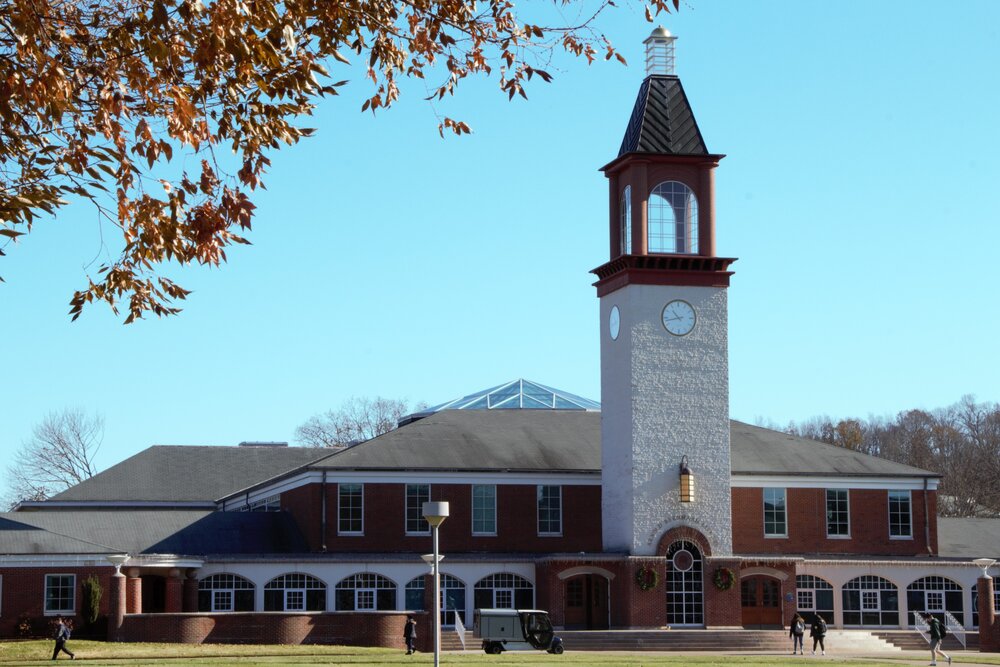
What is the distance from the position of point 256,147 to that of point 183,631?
33.2 m

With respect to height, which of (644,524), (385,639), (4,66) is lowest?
(385,639)

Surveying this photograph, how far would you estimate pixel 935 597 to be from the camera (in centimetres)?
5450

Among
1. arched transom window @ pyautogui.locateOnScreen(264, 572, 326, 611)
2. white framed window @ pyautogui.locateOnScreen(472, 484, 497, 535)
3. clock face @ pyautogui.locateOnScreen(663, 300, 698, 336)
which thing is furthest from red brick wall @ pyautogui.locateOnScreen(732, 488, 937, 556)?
arched transom window @ pyautogui.locateOnScreen(264, 572, 326, 611)

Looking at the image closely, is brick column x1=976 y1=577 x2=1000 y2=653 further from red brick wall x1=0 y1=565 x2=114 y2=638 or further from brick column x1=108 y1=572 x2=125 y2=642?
red brick wall x1=0 y1=565 x2=114 y2=638

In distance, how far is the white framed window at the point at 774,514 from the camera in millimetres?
55375

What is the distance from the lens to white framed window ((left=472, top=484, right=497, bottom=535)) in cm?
5434

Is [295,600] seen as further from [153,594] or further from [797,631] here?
[797,631]

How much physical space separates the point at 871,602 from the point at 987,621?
5.19 metres

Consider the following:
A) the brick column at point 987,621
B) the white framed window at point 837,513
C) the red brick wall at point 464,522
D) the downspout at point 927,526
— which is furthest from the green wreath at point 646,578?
the downspout at point 927,526

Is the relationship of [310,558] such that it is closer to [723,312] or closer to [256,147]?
[723,312]

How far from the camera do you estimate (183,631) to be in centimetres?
4481

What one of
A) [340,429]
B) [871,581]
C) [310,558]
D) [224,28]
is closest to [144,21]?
[224,28]

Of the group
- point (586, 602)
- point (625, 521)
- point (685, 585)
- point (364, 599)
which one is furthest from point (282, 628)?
point (685, 585)

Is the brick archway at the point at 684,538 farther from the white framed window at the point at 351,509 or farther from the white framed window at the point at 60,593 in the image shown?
the white framed window at the point at 60,593
